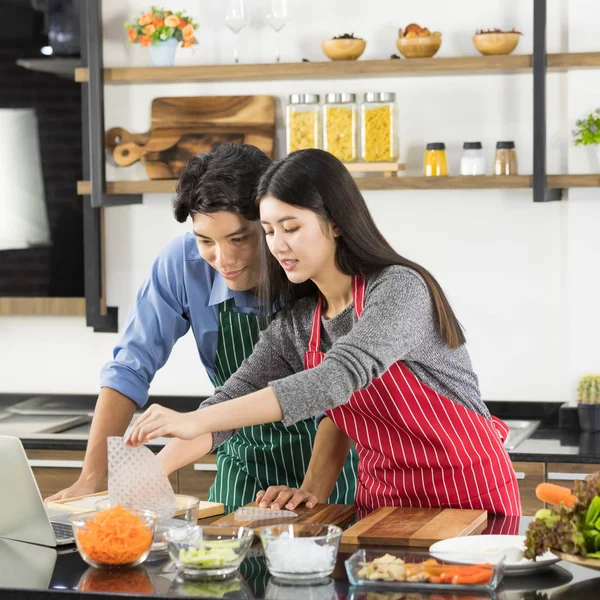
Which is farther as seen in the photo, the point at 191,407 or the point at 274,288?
the point at 191,407

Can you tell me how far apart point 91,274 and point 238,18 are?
1.13m

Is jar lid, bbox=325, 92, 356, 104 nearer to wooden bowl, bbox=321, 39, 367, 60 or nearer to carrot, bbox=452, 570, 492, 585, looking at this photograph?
wooden bowl, bbox=321, 39, 367, 60

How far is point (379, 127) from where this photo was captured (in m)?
3.82

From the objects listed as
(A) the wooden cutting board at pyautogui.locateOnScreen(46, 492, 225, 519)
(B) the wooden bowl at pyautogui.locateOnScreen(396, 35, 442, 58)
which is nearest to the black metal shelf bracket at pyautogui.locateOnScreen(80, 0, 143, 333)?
(B) the wooden bowl at pyautogui.locateOnScreen(396, 35, 442, 58)

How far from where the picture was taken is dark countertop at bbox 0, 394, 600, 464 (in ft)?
11.1

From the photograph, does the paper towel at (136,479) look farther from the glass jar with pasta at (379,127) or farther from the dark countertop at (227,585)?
the glass jar with pasta at (379,127)

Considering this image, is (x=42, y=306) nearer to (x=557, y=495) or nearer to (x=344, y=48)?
(x=344, y=48)

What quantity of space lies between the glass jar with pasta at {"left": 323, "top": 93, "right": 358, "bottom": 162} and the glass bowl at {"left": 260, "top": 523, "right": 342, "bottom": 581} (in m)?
2.30

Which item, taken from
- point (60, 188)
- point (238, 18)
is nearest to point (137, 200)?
point (60, 188)

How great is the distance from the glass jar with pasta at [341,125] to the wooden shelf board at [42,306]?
4.00 feet

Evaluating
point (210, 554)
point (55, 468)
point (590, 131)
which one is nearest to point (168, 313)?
point (210, 554)

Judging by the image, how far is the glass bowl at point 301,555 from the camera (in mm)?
1675

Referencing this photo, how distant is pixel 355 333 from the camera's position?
6.67 feet

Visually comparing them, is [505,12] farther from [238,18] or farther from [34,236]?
[34,236]
